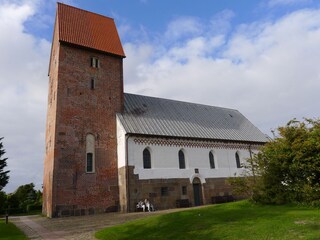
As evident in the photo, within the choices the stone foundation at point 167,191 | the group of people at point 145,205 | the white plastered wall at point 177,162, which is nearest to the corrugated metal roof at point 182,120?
the white plastered wall at point 177,162

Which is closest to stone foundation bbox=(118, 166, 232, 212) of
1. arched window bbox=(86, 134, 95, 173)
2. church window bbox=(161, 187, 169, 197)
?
church window bbox=(161, 187, 169, 197)

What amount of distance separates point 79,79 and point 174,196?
1347 centimetres

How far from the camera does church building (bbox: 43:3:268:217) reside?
2356 centimetres

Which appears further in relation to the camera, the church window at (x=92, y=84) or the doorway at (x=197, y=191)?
the doorway at (x=197, y=191)

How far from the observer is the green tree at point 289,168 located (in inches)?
588

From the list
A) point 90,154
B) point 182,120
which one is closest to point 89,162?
point 90,154

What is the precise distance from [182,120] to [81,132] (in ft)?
36.6

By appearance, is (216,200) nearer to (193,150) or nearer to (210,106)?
(193,150)

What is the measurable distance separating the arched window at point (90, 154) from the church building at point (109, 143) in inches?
3.3

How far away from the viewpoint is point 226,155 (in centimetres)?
3055

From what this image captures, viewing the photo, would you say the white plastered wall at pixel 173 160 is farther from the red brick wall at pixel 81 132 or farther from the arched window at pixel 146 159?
the red brick wall at pixel 81 132

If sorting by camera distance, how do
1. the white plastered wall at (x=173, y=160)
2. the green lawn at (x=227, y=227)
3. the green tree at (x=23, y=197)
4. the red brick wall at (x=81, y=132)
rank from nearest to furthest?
1. the green lawn at (x=227, y=227)
2. the red brick wall at (x=81, y=132)
3. the white plastered wall at (x=173, y=160)
4. the green tree at (x=23, y=197)

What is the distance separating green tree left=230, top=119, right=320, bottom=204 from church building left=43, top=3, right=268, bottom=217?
986cm

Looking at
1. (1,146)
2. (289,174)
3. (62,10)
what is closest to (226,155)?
(289,174)
